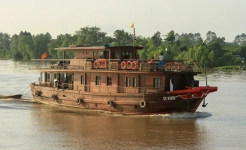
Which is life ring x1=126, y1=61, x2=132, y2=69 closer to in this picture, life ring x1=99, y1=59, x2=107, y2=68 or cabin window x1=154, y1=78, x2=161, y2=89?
cabin window x1=154, y1=78, x2=161, y2=89

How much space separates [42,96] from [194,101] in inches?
443

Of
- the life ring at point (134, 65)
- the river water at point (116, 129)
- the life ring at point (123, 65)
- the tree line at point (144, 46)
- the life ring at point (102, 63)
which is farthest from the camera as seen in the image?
the tree line at point (144, 46)

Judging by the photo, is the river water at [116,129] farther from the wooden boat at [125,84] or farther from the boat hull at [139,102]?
the wooden boat at [125,84]

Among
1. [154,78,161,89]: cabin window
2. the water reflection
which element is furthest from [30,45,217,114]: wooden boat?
the water reflection

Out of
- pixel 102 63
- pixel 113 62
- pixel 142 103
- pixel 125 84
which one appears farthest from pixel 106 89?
pixel 142 103

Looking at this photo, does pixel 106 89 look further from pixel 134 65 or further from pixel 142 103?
pixel 142 103

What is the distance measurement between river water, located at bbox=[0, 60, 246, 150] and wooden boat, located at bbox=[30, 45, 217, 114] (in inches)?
22.3

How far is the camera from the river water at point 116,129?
20312mm

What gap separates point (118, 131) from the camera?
22797 mm

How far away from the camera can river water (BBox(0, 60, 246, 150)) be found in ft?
66.6

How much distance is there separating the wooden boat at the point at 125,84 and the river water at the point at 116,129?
0.57m

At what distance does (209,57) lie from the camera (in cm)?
8012

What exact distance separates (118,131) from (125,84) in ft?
14.8

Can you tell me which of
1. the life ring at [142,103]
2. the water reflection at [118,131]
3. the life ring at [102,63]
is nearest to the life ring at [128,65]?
the life ring at [102,63]
